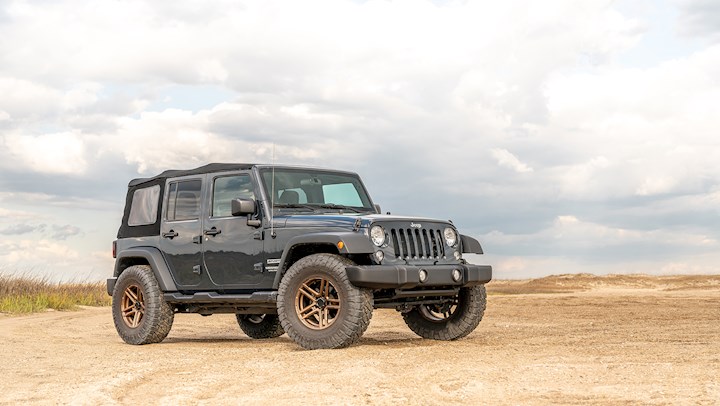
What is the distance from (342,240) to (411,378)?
7.77 feet

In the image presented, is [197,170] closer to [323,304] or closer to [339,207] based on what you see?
[339,207]

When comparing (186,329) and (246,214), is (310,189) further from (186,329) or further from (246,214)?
(186,329)

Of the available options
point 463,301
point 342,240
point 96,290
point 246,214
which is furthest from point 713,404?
point 96,290

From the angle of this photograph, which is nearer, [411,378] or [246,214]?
[411,378]

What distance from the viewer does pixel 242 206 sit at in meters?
10.3

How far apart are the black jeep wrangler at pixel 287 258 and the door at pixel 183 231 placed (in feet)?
0.05

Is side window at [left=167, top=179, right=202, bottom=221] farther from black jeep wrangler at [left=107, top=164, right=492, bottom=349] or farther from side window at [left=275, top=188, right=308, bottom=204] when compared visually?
side window at [left=275, top=188, right=308, bottom=204]

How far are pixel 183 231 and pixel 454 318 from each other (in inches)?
146

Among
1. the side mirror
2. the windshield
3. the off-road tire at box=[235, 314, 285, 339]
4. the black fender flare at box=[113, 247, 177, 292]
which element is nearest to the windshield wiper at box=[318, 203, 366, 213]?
the windshield

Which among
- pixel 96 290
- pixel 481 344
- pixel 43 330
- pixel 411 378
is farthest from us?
pixel 96 290

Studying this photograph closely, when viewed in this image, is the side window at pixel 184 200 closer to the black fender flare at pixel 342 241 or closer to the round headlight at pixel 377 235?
the black fender flare at pixel 342 241

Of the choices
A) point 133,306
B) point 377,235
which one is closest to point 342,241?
point 377,235

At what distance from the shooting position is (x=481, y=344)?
10617mm

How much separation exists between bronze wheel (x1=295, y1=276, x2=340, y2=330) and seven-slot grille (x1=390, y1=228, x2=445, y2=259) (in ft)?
2.83
